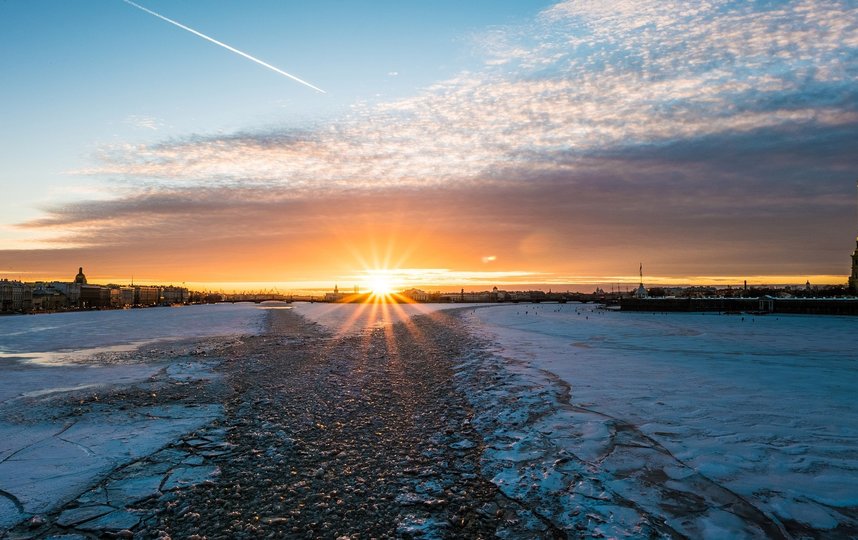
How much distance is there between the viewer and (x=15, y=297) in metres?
161

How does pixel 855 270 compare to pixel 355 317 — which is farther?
pixel 855 270

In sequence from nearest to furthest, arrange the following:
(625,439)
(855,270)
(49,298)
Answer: (625,439) → (855,270) → (49,298)

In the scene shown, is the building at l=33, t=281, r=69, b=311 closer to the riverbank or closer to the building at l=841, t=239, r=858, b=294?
the riverbank

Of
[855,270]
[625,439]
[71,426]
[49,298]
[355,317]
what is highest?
[855,270]

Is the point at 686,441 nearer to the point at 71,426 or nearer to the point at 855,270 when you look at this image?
the point at 71,426

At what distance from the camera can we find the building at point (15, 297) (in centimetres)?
15106

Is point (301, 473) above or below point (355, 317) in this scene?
above

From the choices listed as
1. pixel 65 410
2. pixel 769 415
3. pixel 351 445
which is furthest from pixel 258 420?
pixel 769 415

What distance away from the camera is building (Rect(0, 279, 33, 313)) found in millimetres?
151062

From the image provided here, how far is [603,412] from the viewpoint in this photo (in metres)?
9.77

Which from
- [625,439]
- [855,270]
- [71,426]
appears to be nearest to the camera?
[625,439]

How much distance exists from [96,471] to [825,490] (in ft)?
32.7

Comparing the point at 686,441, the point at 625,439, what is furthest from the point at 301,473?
the point at 686,441

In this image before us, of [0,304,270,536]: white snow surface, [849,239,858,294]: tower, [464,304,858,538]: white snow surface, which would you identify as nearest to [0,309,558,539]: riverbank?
[0,304,270,536]: white snow surface
